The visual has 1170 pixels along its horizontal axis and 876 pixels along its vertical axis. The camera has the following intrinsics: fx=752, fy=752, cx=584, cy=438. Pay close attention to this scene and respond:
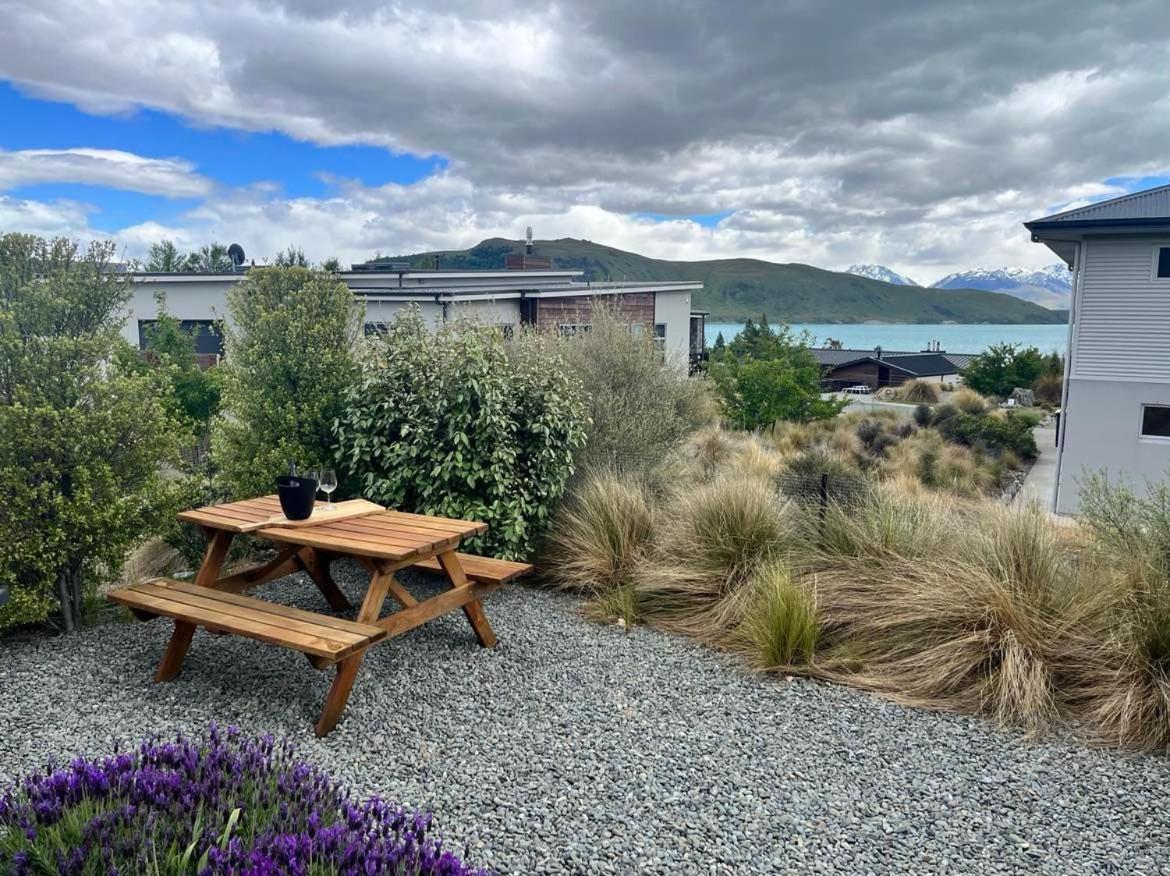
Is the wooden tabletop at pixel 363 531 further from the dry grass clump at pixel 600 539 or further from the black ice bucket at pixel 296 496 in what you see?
the dry grass clump at pixel 600 539

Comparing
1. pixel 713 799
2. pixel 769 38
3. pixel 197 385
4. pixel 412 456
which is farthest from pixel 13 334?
pixel 769 38

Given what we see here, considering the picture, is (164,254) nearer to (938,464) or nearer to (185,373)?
(185,373)

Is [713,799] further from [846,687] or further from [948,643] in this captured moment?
[948,643]

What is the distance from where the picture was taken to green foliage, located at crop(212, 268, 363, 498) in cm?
547

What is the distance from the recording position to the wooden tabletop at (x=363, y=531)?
3.47 meters

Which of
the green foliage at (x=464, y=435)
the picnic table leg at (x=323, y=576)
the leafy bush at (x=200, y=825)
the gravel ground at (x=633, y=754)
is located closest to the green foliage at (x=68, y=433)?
the gravel ground at (x=633, y=754)

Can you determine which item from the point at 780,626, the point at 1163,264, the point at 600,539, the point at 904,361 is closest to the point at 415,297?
the point at 600,539

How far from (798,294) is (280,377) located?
154 meters

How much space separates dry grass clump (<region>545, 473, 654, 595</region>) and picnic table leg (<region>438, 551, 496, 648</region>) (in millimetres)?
1097

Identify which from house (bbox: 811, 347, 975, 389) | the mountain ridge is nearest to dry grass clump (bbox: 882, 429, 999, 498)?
house (bbox: 811, 347, 975, 389)

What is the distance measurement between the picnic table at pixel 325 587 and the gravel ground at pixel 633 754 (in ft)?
0.80

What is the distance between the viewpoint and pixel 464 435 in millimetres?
5289

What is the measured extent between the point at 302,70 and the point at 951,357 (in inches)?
2276

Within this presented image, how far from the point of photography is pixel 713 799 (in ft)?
8.70
